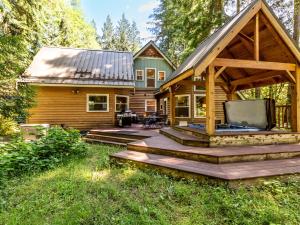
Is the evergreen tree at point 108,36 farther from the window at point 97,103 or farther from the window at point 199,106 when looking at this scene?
the window at point 97,103

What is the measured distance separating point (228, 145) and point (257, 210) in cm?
251

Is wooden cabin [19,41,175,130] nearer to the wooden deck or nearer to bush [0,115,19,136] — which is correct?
bush [0,115,19,136]

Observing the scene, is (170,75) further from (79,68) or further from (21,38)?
(21,38)

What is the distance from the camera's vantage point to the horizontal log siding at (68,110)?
11758 mm

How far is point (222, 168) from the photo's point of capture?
4.15 meters

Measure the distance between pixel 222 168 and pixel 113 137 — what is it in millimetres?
5567

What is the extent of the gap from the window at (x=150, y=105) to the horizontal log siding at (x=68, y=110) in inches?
213

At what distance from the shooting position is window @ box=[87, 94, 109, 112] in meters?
12.4

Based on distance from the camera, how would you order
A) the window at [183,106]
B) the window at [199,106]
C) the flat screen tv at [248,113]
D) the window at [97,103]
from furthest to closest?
the window at [183,106] → the window at [199,106] → the window at [97,103] → the flat screen tv at [248,113]

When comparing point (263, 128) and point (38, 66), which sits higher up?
point (38, 66)

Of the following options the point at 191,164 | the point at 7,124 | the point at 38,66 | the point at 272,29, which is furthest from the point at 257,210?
the point at 38,66

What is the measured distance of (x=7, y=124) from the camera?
1088 centimetres

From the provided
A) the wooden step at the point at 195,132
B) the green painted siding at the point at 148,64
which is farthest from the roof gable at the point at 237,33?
the green painted siding at the point at 148,64

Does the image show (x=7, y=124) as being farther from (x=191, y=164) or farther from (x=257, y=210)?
(x=257, y=210)
